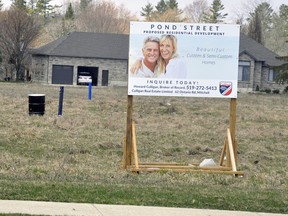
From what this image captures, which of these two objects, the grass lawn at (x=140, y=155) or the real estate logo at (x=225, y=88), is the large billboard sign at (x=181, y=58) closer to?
the real estate logo at (x=225, y=88)

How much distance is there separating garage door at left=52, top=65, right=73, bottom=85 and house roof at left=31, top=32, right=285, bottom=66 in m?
1.42

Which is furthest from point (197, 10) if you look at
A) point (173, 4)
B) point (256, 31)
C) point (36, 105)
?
point (36, 105)

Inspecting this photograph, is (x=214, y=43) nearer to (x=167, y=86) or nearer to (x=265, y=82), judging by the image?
(x=167, y=86)

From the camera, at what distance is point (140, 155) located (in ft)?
52.0

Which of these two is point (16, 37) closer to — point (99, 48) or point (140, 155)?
point (99, 48)

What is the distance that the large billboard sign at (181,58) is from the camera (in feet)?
39.9

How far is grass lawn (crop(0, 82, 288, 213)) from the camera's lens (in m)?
9.34

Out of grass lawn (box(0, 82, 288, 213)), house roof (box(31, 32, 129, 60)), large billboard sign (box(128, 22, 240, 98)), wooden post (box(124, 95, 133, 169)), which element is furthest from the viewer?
house roof (box(31, 32, 129, 60))

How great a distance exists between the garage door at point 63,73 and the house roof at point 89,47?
1.42m

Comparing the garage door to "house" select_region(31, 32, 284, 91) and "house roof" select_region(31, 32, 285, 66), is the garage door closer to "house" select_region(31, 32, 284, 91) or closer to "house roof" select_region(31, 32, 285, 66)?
"house" select_region(31, 32, 284, 91)

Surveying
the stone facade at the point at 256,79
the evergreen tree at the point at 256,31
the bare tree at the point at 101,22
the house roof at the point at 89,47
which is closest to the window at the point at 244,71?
the stone facade at the point at 256,79

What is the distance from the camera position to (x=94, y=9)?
332ft

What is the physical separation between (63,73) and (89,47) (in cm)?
417

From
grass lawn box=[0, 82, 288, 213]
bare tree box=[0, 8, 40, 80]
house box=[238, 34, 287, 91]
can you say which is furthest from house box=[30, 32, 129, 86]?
grass lawn box=[0, 82, 288, 213]
